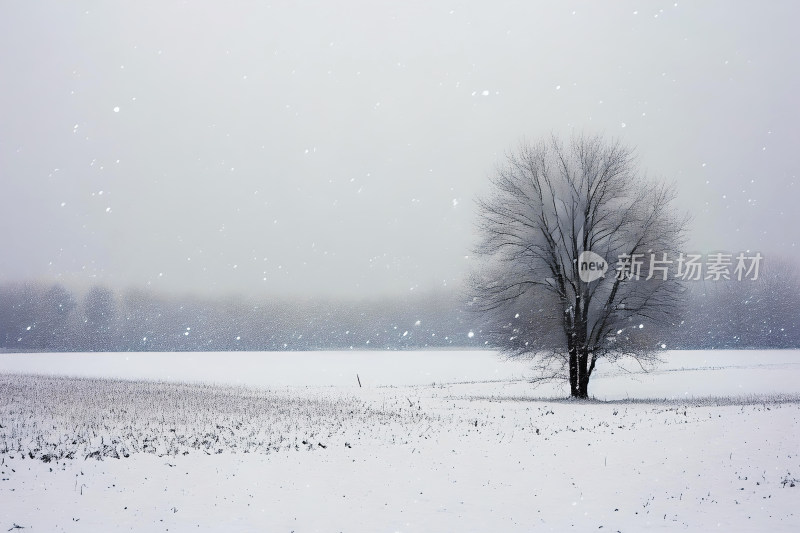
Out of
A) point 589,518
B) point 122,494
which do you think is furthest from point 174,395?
point 589,518

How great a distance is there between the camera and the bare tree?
2653 centimetres

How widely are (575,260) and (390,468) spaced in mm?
17839

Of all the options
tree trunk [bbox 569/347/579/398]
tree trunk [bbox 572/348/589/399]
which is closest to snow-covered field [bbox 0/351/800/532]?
tree trunk [bbox 572/348/589/399]

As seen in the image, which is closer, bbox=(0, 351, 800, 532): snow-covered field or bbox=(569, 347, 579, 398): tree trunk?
bbox=(0, 351, 800, 532): snow-covered field

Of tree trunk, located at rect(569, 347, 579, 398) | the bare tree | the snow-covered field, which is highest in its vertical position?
the bare tree

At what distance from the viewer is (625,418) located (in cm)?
1950

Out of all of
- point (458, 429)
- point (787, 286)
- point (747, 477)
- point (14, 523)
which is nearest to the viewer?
point (14, 523)

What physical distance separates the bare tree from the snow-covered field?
585 cm

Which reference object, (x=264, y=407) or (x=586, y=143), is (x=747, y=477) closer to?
(x=264, y=407)

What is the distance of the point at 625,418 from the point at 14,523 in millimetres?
17472

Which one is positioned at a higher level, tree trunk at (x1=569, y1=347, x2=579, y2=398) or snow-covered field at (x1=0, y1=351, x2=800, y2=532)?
tree trunk at (x1=569, y1=347, x2=579, y2=398)

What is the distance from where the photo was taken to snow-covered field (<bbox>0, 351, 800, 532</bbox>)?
9430 mm

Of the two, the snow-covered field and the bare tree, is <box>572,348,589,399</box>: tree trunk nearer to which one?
the bare tree

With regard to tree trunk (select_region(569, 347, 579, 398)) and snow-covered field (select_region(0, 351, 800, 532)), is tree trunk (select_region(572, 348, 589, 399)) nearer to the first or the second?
tree trunk (select_region(569, 347, 579, 398))
